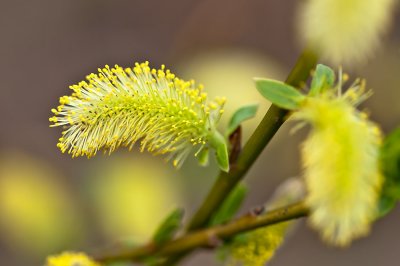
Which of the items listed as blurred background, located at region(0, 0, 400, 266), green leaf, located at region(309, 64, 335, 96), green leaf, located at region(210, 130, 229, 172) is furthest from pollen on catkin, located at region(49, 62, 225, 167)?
blurred background, located at region(0, 0, 400, 266)

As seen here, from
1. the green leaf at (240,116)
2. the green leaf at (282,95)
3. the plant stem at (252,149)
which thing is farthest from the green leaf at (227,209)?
the green leaf at (282,95)

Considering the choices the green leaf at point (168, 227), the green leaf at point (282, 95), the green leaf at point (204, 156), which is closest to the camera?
the green leaf at point (282, 95)

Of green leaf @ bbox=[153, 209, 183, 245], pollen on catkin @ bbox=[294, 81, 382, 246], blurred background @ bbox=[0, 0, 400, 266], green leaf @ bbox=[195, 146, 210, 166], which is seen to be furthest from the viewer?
blurred background @ bbox=[0, 0, 400, 266]

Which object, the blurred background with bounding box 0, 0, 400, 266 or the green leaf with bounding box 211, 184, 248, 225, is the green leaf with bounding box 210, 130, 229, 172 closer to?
the green leaf with bounding box 211, 184, 248, 225

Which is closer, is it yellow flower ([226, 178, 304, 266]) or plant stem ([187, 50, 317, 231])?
plant stem ([187, 50, 317, 231])

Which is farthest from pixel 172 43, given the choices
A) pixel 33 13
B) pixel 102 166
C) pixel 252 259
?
pixel 252 259

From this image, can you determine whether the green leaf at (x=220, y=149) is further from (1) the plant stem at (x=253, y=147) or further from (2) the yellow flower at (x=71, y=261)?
(2) the yellow flower at (x=71, y=261)

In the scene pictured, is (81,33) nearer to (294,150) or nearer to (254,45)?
(254,45)
